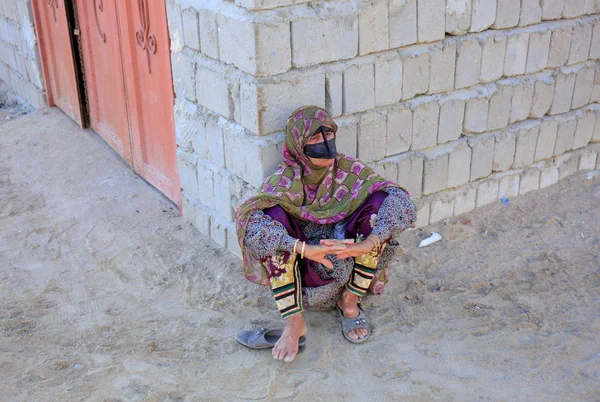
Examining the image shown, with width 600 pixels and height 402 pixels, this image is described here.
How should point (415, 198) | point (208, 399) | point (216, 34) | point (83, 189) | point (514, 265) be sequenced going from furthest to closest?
point (83, 189) < point (415, 198) < point (514, 265) < point (216, 34) < point (208, 399)

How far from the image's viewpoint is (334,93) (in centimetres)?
361

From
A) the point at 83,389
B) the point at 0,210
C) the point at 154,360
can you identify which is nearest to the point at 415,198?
the point at 154,360

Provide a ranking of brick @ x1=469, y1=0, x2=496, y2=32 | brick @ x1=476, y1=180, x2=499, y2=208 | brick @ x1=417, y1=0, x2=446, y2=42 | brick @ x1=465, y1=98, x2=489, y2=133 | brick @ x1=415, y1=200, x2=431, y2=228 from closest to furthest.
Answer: brick @ x1=417, y1=0, x2=446, y2=42 < brick @ x1=469, y1=0, x2=496, y2=32 < brick @ x1=465, y1=98, x2=489, y2=133 < brick @ x1=415, y1=200, x2=431, y2=228 < brick @ x1=476, y1=180, x2=499, y2=208

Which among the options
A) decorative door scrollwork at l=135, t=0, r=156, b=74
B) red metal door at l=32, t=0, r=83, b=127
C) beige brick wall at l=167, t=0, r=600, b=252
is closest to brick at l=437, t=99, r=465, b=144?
beige brick wall at l=167, t=0, r=600, b=252

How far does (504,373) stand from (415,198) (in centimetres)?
141

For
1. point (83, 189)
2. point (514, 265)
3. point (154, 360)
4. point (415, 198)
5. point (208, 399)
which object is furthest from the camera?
point (83, 189)

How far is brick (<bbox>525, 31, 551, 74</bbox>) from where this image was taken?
4.27m

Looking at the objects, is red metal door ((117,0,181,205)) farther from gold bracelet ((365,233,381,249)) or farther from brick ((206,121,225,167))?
gold bracelet ((365,233,381,249))

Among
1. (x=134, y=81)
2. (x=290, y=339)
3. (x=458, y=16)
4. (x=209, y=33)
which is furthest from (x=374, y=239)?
(x=134, y=81)

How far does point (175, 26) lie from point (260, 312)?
170 centimetres

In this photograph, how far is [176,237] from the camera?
4.39 metres

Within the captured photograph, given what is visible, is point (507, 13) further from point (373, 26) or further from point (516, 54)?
point (373, 26)

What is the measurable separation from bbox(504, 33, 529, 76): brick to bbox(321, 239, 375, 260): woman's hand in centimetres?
175

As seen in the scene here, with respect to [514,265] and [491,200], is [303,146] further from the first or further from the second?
[491,200]
